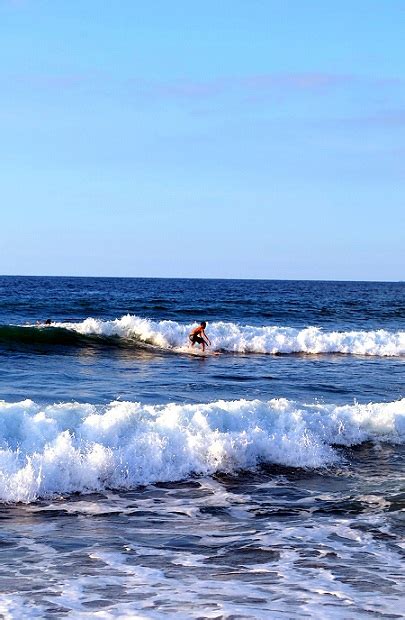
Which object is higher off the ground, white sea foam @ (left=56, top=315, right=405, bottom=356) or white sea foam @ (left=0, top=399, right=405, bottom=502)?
white sea foam @ (left=56, top=315, right=405, bottom=356)

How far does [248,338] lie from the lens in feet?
103

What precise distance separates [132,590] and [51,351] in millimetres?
20241

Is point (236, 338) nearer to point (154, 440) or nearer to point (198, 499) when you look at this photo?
point (154, 440)

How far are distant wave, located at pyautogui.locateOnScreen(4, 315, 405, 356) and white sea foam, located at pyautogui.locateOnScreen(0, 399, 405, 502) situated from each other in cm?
1618

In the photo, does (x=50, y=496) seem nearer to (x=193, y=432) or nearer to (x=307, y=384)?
(x=193, y=432)

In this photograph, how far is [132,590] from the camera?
251 inches

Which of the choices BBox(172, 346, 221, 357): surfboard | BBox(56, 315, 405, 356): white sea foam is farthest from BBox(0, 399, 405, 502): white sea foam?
BBox(56, 315, 405, 356): white sea foam

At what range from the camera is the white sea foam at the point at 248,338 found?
3056 centimetres

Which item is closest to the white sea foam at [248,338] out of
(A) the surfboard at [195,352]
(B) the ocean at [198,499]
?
(A) the surfboard at [195,352]

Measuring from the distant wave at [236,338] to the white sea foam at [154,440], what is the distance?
16177 millimetres

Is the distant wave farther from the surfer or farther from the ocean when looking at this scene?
the ocean

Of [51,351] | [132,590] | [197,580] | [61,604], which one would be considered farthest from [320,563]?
[51,351]

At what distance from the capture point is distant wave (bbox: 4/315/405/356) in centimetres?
3022

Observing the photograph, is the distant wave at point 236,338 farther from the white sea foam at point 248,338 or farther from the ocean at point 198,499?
the ocean at point 198,499
